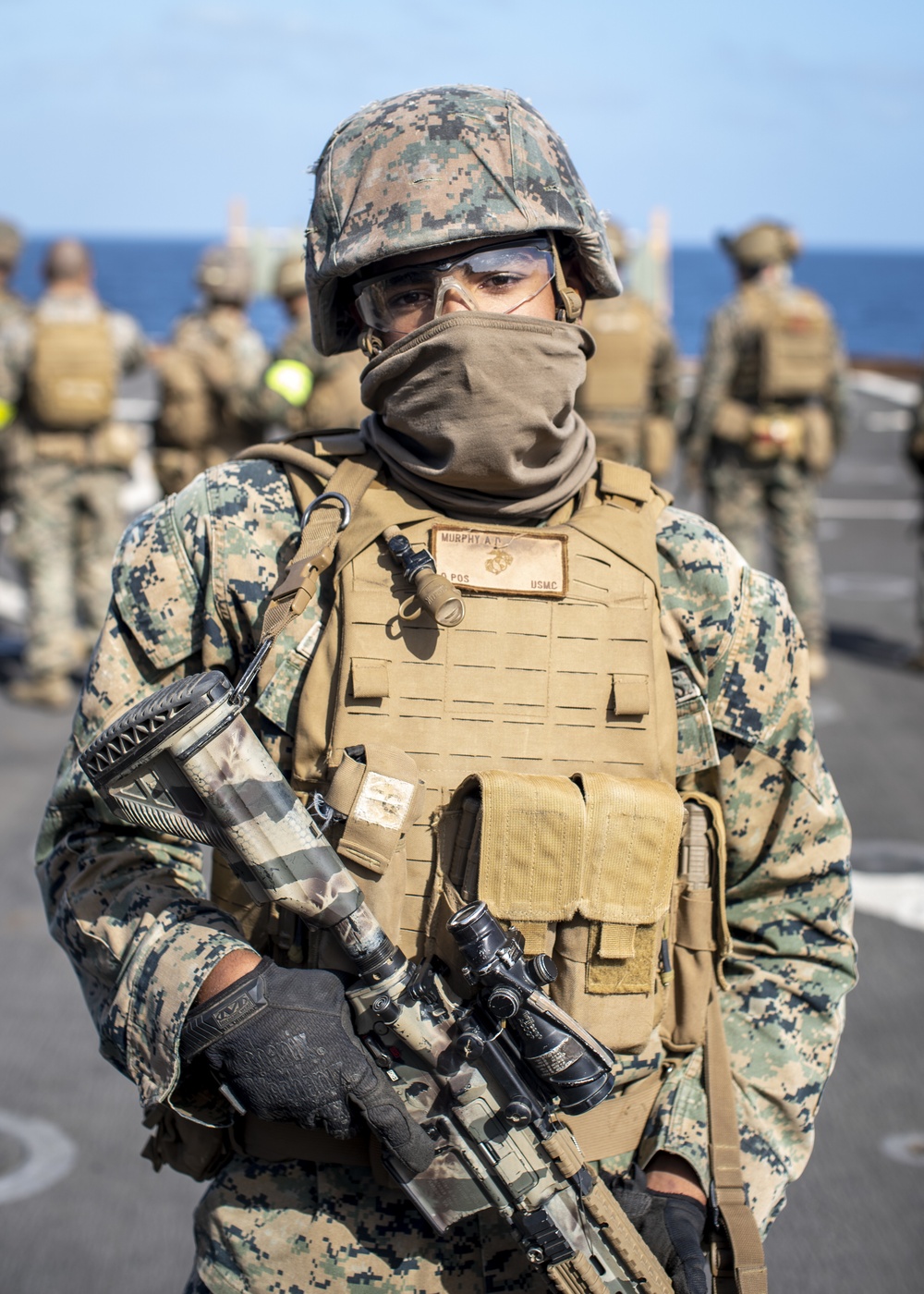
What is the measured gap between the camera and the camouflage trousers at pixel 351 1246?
63.0 inches

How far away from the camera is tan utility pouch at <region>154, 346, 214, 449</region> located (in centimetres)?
695

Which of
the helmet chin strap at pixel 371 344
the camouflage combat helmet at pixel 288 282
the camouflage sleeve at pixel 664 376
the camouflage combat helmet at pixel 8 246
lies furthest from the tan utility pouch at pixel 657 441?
the helmet chin strap at pixel 371 344

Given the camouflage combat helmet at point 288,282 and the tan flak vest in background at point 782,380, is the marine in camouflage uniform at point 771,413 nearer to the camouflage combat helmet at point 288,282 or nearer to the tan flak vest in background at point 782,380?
the tan flak vest in background at point 782,380

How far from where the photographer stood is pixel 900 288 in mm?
104625

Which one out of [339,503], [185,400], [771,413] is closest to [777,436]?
[771,413]

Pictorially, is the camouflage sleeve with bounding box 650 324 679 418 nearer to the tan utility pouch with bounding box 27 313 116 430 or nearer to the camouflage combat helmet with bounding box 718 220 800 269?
the camouflage combat helmet with bounding box 718 220 800 269

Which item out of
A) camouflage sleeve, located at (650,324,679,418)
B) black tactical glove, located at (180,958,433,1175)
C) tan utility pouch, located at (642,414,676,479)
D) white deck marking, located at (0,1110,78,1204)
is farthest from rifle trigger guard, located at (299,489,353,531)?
tan utility pouch, located at (642,414,676,479)

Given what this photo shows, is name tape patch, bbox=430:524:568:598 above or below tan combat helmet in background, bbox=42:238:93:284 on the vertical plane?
below

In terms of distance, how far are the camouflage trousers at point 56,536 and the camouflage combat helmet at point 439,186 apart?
5358 mm

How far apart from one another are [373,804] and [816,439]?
6103 millimetres

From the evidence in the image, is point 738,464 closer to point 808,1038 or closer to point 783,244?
point 783,244

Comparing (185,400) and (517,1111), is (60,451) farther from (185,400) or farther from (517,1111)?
(517,1111)

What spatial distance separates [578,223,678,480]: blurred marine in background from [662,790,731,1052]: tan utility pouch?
5.56m

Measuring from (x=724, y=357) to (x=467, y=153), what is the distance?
565 centimetres
